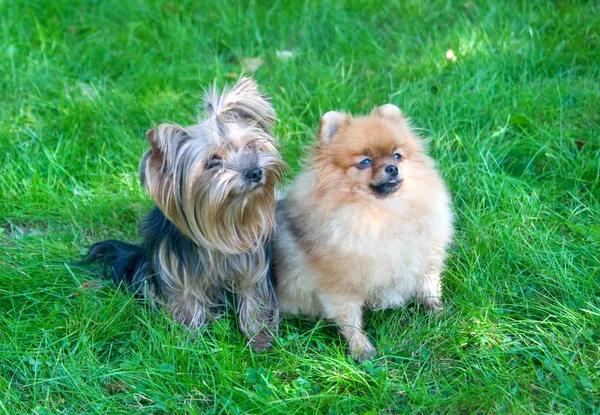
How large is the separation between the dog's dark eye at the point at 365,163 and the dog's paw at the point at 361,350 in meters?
0.83

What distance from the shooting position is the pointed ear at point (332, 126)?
295 cm

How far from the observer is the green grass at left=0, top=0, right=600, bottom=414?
9.25 feet

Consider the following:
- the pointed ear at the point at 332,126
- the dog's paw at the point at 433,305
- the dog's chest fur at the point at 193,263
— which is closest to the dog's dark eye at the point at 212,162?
the dog's chest fur at the point at 193,263

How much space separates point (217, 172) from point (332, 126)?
0.60 metres

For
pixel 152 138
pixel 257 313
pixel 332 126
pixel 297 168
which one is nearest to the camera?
pixel 152 138

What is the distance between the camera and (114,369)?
9.49 feet

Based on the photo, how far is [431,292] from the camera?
319 centimetres

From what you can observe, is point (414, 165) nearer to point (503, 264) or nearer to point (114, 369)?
point (503, 264)

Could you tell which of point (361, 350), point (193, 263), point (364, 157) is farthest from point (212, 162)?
point (361, 350)

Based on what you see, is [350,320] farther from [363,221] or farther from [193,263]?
[193,263]

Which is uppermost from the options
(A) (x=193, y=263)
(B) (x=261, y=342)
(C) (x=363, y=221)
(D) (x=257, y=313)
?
(C) (x=363, y=221)

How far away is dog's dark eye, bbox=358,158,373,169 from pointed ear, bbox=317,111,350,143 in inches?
8.3

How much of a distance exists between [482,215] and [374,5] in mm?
2572

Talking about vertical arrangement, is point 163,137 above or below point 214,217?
above
